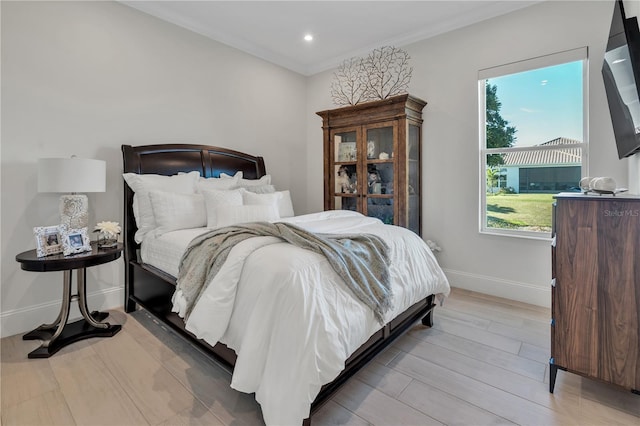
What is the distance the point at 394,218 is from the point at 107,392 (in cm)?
280

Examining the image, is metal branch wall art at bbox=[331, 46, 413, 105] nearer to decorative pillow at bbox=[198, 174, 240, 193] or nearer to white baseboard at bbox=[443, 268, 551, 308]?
decorative pillow at bbox=[198, 174, 240, 193]

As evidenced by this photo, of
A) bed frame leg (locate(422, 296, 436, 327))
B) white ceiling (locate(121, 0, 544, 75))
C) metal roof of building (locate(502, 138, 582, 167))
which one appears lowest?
bed frame leg (locate(422, 296, 436, 327))

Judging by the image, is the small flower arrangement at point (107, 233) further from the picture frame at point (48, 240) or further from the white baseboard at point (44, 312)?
the white baseboard at point (44, 312)

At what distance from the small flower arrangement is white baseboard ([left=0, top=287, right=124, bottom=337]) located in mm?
637

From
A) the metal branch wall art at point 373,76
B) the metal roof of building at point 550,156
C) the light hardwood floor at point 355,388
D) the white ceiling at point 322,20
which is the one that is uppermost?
the white ceiling at point 322,20

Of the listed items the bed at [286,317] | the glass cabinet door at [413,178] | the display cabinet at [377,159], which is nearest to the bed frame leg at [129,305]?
the bed at [286,317]

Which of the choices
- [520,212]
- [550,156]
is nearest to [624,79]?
[550,156]

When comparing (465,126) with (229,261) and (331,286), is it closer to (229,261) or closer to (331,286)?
(331,286)

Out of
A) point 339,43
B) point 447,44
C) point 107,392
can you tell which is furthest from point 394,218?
point 107,392

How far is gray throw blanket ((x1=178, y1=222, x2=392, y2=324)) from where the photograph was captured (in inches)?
64.2

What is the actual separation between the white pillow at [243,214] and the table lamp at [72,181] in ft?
3.05

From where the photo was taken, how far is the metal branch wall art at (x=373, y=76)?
3.75 metres

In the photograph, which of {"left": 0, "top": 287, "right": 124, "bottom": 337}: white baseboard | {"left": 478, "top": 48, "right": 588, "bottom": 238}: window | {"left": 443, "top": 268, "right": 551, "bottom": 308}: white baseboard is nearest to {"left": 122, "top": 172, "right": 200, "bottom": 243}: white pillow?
{"left": 0, "top": 287, "right": 124, "bottom": 337}: white baseboard

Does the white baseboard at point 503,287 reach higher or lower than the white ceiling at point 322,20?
lower
